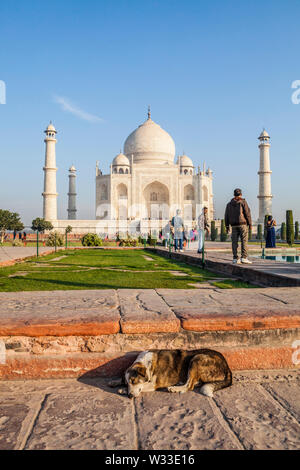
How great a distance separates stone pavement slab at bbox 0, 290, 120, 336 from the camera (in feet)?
5.05

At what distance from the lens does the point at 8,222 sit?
77.3ft

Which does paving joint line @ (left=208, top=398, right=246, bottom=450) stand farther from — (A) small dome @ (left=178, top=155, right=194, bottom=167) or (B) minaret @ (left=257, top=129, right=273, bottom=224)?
(A) small dome @ (left=178, top=155, right=194, bottom=167)

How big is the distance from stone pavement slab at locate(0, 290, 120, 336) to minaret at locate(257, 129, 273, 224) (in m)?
31.3

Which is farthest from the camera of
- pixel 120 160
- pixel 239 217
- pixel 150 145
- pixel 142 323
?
pixel 150 145

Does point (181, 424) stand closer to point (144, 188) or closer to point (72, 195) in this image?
point (144, 188)

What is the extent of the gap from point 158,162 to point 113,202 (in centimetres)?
617

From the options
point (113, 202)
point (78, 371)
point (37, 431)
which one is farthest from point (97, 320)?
point (113, 202)

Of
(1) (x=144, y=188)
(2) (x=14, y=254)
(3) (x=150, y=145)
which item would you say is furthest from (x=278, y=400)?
(3) (x=150, y=145)

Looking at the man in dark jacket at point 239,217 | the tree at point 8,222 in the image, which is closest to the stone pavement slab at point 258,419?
the man in dark jacket at point 239,217

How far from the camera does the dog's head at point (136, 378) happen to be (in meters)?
1.36

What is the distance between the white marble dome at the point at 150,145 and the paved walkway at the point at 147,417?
114ft

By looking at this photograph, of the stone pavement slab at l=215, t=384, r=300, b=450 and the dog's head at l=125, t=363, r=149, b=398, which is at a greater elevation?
the dog's head at l=125, t=363, r=149, b=398

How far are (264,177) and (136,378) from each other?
105ft

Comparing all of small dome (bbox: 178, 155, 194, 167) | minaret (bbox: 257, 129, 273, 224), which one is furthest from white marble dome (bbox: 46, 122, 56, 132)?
minaret (bbox: 257, 129, 273, 224)
